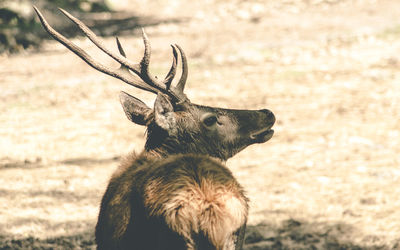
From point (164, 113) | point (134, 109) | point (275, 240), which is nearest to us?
point (164, 113)

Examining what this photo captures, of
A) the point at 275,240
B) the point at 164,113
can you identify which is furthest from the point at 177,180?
the point at 275,240

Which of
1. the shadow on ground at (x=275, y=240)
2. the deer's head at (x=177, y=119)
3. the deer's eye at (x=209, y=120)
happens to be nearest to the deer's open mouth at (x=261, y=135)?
the deer's head at (x=177, y=119)

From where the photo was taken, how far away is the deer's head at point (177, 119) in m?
4.62

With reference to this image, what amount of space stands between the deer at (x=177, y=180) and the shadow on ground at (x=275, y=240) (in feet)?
4.35

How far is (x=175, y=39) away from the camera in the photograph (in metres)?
18.3

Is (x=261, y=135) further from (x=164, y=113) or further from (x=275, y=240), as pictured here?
(x=275, y=240)

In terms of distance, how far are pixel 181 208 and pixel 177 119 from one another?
5.58 feet

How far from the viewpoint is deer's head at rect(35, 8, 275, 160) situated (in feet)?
15.2

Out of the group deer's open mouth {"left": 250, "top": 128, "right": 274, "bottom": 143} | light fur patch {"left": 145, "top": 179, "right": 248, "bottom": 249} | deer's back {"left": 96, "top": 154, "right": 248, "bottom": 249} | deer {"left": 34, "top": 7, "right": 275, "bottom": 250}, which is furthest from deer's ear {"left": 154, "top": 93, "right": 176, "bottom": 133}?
light fur patch {"left": 145, "top": 179, "right": 248, "bottom": 249}

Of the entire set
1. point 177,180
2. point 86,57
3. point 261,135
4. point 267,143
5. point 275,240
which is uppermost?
point 86,57

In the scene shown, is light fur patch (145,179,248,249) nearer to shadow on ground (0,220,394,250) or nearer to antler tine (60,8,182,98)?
antler tine (60,8,182,98)

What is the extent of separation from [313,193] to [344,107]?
4008 millimetres

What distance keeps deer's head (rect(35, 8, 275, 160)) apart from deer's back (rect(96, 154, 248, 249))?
991 millimetres

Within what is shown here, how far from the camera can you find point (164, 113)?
459cm
